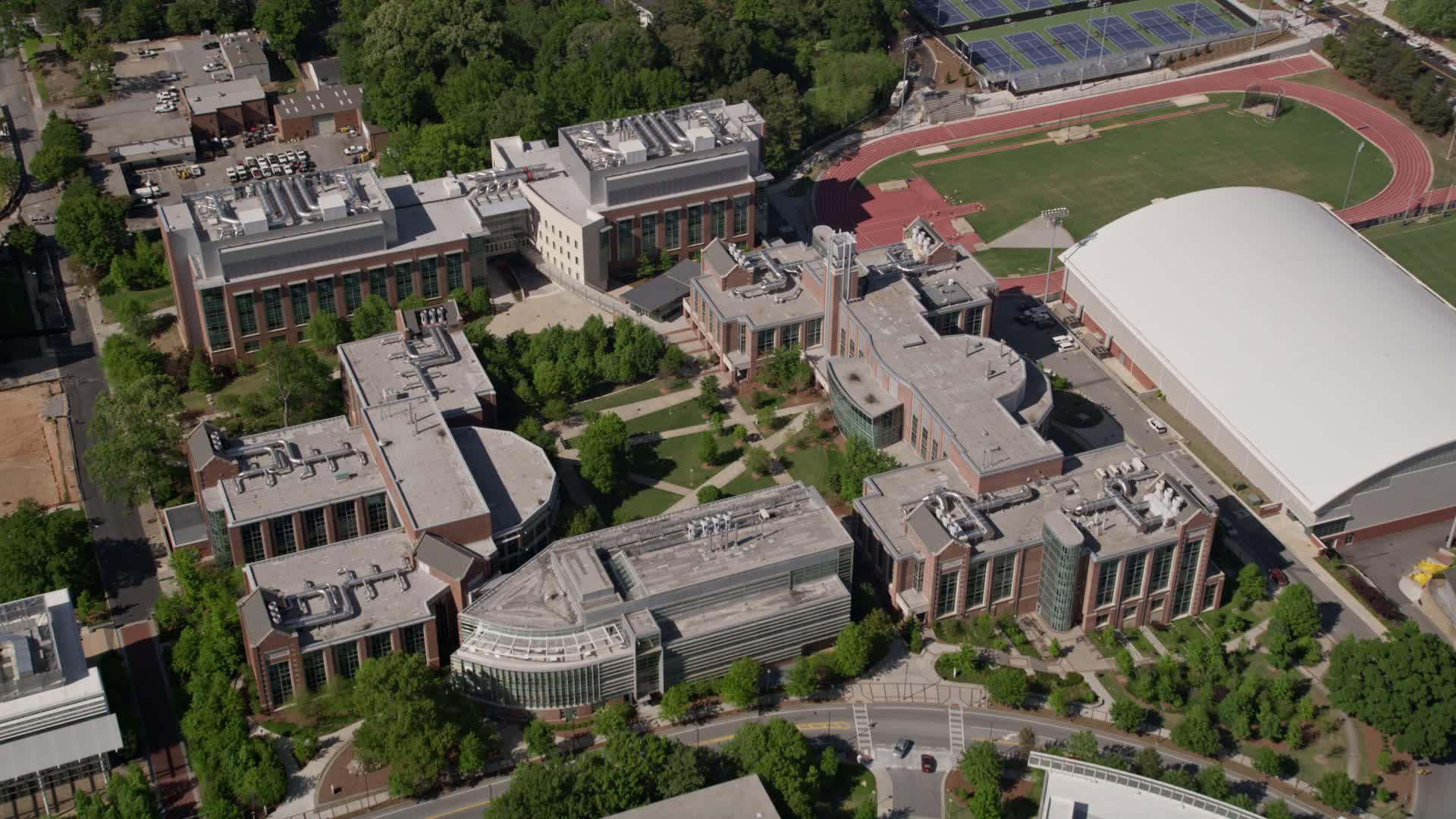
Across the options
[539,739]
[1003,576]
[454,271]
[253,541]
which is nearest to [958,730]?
[1003,576]

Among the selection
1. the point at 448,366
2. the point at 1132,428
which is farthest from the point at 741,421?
the point at 1132,428

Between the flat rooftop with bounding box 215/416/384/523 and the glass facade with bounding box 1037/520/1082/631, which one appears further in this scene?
the flat rooftop with bounding box 215/416/384/523

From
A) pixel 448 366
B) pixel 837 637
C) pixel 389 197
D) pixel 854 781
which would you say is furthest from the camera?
pixel 389 197

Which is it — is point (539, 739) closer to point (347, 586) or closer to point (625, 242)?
point (347, 586)

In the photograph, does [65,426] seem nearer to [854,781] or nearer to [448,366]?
[448,366]

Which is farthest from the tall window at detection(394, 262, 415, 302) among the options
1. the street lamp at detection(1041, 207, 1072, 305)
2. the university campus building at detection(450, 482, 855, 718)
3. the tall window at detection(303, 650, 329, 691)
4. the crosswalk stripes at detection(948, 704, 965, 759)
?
the crosswalk stripes at detection(948, 704, 965, 759)

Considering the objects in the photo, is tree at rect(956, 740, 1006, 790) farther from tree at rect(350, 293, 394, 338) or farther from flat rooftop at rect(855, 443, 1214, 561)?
tree at rect(350, 293, 394, 338)

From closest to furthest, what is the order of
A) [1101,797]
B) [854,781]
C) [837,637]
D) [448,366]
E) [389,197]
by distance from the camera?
[1101,797]
[854,781]
[837,637]
[448,366]
[389,197]
